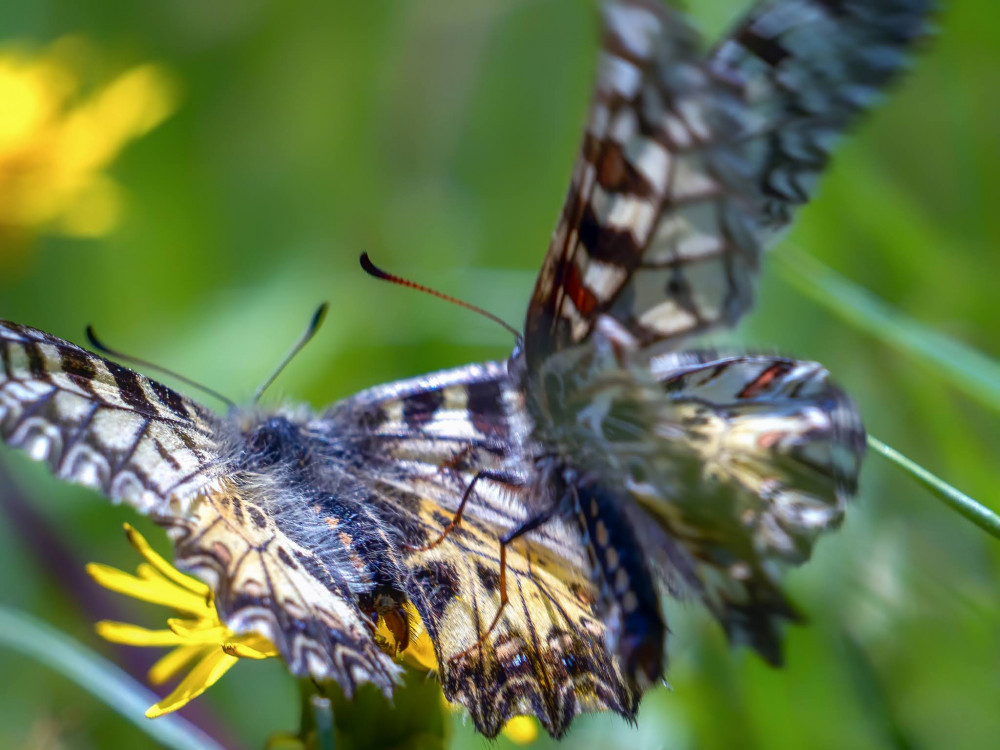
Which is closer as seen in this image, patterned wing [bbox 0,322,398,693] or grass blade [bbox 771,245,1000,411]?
patterned wing [bbox 0,322,398,693]

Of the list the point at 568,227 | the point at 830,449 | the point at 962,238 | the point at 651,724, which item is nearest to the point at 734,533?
the point at 830,449

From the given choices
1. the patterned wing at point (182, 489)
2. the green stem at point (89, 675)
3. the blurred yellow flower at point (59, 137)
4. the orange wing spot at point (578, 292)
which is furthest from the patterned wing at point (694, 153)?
the blurred yellow flower at point (59, 137)

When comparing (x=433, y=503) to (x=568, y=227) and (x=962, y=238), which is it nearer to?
(x=568, y=227)

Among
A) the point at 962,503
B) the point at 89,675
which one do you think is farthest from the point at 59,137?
the point at 962,503

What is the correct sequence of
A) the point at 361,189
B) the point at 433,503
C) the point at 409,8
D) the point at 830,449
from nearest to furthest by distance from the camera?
the point at 830,449, the point at 433,503, the point at 361,189, the point at 409,8

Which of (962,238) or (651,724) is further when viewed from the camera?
(962,238)

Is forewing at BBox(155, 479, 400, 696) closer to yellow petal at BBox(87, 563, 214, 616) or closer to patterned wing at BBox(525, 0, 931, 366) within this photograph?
yellow petal at BBox(87, 563, 214, 616)

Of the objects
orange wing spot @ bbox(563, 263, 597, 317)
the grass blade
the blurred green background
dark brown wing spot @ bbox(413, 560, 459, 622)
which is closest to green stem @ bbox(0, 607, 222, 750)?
the blurred green background

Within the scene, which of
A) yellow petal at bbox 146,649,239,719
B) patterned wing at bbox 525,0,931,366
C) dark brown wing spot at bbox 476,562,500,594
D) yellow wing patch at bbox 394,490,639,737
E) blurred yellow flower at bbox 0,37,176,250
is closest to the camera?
patterned wing at bbox 525,0,931,366
